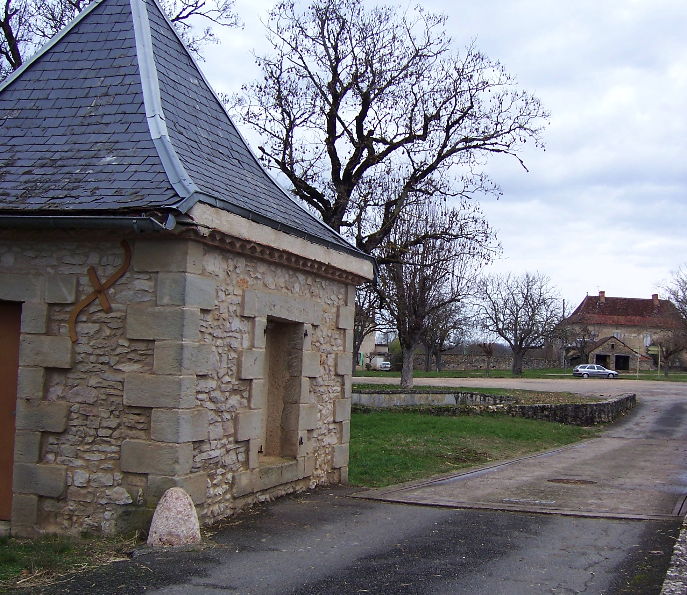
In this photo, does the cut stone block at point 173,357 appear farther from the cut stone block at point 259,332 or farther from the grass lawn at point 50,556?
the grass lawn at point 50,556

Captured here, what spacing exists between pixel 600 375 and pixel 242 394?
55.8m

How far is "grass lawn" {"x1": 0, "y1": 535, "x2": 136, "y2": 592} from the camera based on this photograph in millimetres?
6035

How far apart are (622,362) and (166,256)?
7710 centimetres

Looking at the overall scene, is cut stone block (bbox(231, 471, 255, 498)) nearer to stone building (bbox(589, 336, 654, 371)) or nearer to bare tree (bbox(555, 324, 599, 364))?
bare tree (bbox(555, 324, 599, 364))

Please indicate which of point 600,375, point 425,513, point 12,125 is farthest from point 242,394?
point 600,375

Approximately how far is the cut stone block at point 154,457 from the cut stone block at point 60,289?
4.97 ft

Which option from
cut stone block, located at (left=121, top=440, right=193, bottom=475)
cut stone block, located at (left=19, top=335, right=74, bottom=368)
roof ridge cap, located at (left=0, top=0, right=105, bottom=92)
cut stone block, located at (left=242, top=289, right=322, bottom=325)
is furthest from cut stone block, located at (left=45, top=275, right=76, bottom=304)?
roof ridge cap, located at (left=0, top=0, right=105, bottom=92)

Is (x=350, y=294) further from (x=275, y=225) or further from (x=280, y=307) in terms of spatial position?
(x=275, y=225)

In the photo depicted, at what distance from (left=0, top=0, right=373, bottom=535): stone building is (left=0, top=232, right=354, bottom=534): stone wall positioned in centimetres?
1

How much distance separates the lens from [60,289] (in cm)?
782

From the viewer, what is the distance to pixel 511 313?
64.2 metres

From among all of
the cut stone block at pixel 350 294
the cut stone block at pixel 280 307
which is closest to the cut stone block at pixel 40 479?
the cut stone block at pixel 280 307

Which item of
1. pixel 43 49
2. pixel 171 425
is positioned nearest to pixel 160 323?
pixel 171 425

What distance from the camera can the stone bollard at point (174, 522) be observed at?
6.94 metres
